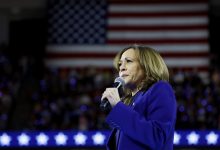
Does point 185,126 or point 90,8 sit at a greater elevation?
point 90,8

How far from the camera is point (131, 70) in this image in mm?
1915

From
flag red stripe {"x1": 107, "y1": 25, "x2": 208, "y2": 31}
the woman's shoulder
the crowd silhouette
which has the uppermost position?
the woman's shoulder

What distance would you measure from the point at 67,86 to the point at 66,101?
0.77m

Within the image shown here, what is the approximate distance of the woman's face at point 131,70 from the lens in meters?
1.92

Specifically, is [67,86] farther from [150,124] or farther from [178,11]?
[150,124]

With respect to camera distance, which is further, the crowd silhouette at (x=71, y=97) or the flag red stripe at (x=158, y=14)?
the flag red stripe at (x=158, y=14)

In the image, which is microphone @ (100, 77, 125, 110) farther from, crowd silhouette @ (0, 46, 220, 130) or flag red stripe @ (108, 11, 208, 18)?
flag red stripe @ (108, 11, 208, 18)

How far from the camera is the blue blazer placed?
1.75 meters

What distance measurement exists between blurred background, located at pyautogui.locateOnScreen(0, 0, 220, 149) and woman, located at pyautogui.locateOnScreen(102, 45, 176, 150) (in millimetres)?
7488

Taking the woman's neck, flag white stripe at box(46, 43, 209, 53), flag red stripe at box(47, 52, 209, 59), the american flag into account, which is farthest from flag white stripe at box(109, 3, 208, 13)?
the woman's neck

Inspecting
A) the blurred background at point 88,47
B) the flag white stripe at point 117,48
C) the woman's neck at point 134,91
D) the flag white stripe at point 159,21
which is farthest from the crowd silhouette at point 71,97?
the woman's neck at point 134,91

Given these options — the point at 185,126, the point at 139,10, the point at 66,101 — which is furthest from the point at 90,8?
the point at 185,126

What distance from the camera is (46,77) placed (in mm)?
10766

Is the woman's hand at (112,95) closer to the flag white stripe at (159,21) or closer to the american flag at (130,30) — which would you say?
the american flag at (130,30)
